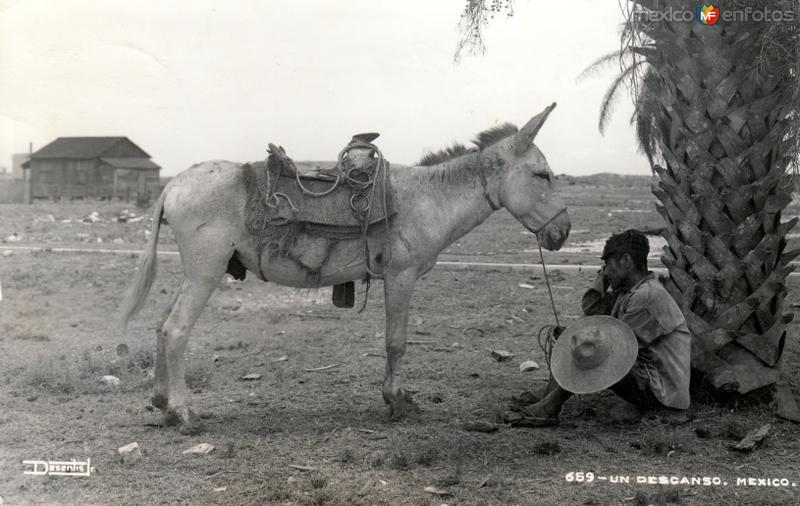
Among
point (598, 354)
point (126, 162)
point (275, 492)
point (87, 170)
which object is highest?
point (126, 162)

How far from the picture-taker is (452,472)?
3955 millimetres

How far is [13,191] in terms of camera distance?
22.7 metres

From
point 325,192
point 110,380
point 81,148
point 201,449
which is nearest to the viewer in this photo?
point 201,449

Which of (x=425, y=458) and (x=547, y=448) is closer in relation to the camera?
(x=425, y=458)

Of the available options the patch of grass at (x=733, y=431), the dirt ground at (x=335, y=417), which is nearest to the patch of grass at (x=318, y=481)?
the dirt ground at (x=335, y=417)

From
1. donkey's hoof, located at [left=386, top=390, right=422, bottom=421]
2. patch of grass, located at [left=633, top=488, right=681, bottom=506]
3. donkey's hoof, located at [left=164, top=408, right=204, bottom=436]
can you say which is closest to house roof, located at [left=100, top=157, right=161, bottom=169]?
donkey's hoof, located at [left=164, top=408, right=204, bottom=436]

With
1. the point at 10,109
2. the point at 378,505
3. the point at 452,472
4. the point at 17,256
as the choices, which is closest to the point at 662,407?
the point at 452,472

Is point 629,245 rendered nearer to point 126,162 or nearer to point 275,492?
point 275,492

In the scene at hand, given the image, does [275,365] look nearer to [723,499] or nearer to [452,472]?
[452,472]

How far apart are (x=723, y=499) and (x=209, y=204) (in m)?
3.61

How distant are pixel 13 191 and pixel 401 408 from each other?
22.0m

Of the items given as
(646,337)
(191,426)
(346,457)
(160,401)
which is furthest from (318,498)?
(646,337)

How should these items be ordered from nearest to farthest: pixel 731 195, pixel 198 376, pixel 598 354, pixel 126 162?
1. pixel 598 354
2. pixel 731 195
3. pixel 198 376
4. pixel 126 162

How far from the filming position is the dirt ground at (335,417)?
381 cm
